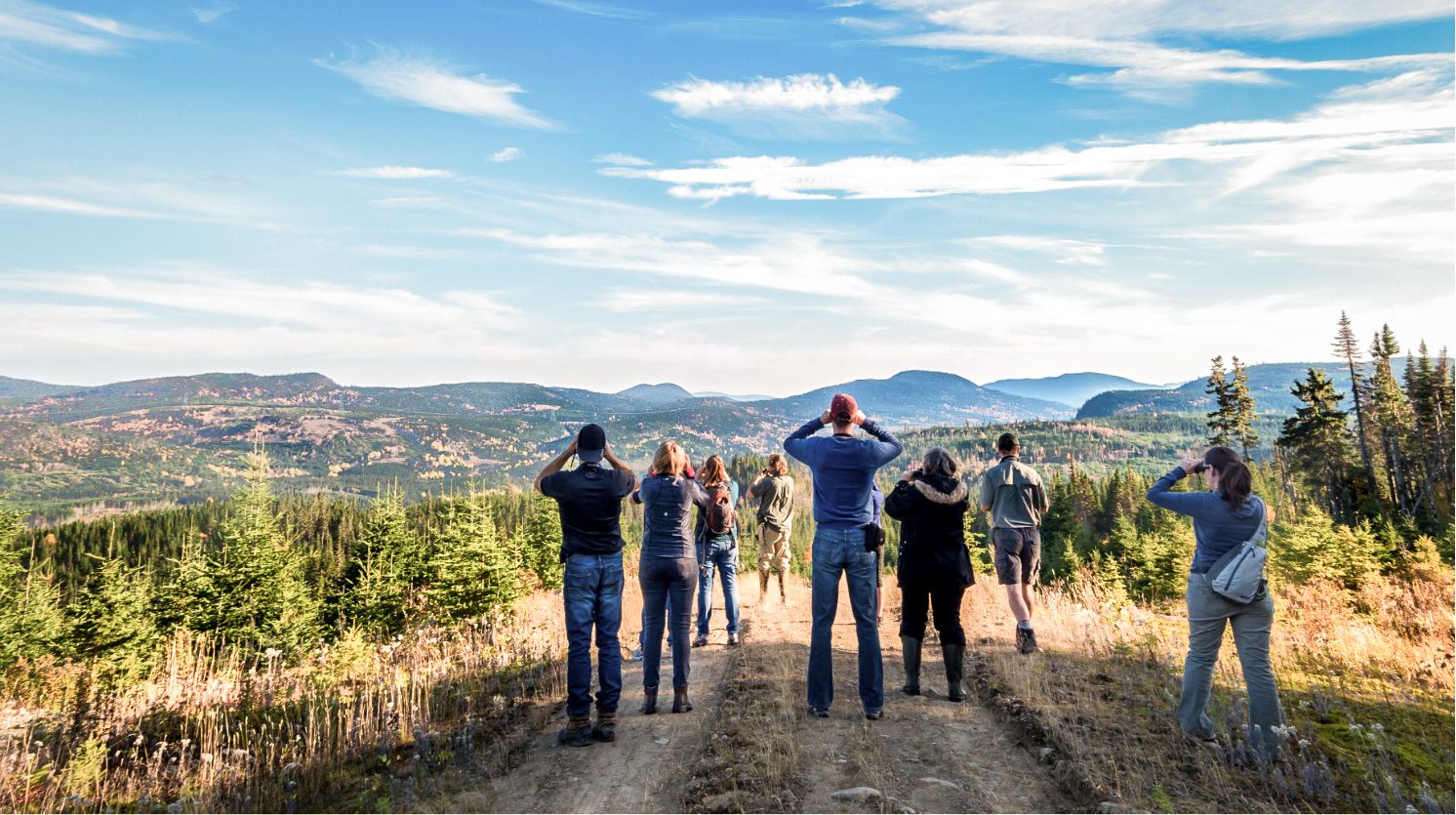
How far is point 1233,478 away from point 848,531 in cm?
331

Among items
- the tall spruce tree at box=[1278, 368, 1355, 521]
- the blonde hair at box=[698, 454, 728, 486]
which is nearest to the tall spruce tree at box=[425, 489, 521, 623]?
the blonde hair at box=[698, 454, 728, 486]

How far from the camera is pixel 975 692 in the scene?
7.91 meters

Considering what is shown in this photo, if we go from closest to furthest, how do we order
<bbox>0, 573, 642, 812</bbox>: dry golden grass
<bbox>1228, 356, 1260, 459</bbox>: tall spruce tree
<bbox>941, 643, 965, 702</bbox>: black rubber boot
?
1. <bbox>0, 573, 642, 812</bbox>: dry golden grass
2. <bbox>941, 643, 965, 702</bbox>: black rubber boot
3. <bbox>1228, 356, 1260, 459</bbox>: tall spruce tree

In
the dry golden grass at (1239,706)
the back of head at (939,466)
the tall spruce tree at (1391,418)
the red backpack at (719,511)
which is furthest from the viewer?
the tall spruce tree at (1391,418)

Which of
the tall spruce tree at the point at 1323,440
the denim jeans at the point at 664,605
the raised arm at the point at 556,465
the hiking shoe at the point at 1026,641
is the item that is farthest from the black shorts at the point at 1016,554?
the tall spruce tree at the point at 1323,440

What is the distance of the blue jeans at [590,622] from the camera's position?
6.75 m

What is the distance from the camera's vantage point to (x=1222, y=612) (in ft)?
19.6

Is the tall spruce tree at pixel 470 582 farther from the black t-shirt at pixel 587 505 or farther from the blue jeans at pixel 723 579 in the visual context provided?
the black t-shirt at pixel 587 505

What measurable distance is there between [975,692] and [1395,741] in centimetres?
356

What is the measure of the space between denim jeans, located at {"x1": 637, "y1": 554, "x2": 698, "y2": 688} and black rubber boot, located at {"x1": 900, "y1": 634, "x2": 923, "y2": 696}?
98.2 inches

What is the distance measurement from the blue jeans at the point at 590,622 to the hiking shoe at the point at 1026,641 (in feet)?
18.6

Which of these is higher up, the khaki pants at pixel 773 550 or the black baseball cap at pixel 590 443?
the black baseball cap at pixel 590 443

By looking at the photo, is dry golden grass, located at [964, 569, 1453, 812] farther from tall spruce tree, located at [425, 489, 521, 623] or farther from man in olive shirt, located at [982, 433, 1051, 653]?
tall spruce tree, located at [425, 489, 521, 623]

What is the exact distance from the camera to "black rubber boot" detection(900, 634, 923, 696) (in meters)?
7.79
